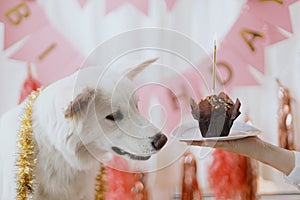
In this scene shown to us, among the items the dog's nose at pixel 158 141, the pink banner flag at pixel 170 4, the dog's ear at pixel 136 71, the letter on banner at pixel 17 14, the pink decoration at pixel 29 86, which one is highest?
the pink banner flag at pixel 170 4

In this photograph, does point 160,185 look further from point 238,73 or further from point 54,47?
point 54,47

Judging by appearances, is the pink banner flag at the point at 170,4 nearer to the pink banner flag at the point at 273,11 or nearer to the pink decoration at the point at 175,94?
the pink banner flag at the point at 273,11

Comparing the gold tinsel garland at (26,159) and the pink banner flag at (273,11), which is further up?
the pink banner flag at (273,11)

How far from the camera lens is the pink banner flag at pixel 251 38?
1.64 metres

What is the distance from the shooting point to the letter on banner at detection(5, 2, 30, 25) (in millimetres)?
1619

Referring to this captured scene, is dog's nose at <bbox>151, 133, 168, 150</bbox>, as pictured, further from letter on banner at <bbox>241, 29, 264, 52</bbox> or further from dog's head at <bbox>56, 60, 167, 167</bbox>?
letter on banner at <bbox>241, 29, 264, 52</bbox>

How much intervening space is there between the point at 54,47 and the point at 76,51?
80mm

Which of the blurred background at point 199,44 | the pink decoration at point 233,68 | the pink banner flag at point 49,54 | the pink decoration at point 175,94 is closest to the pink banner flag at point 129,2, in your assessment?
the blurred background at point 199,44

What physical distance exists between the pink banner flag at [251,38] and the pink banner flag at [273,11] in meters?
0.02

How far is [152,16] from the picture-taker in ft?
5.29

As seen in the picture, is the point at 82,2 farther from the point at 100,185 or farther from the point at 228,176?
the point at 228,176

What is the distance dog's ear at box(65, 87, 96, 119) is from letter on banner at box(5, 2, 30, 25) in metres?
0.50

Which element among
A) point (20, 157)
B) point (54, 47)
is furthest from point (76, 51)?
point (20, 157)

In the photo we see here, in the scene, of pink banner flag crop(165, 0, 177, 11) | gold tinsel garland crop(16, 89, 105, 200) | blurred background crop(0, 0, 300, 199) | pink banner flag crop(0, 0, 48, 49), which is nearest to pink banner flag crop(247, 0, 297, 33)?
blurred background crop(0, 0, 300, 199)
